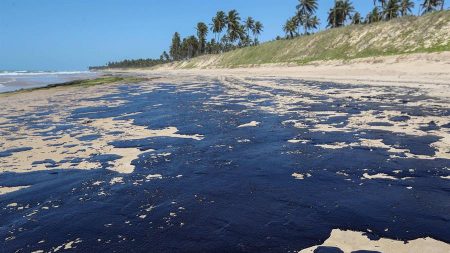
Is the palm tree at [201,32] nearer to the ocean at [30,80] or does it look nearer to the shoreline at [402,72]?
the ocean at [30,80]

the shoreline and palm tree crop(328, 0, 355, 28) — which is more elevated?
palm tree crop(328, 0, 355, 28)

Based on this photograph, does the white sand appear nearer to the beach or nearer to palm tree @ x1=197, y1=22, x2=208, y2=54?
the beach

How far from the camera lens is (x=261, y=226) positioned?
4.78 meters

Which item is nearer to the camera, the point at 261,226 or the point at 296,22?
the point at 261,226

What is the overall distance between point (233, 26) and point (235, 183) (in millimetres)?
102168

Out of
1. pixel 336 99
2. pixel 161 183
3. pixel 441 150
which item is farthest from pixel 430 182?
pixel 336 99

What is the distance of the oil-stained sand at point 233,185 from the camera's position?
4539 millimetres

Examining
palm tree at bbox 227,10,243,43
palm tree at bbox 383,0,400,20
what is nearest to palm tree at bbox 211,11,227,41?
palm tree at bbox 227,10,243,43

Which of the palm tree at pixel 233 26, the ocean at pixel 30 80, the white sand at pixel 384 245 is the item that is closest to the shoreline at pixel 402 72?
the white sand at pixel 384 245

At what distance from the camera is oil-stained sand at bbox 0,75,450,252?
4.54m

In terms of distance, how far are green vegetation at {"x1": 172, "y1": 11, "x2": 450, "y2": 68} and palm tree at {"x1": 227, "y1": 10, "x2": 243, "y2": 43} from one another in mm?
30601

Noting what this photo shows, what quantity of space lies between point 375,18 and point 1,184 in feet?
273

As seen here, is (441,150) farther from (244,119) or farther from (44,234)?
(44,234)

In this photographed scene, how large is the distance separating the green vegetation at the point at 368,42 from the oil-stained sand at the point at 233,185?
28397 millimetres
